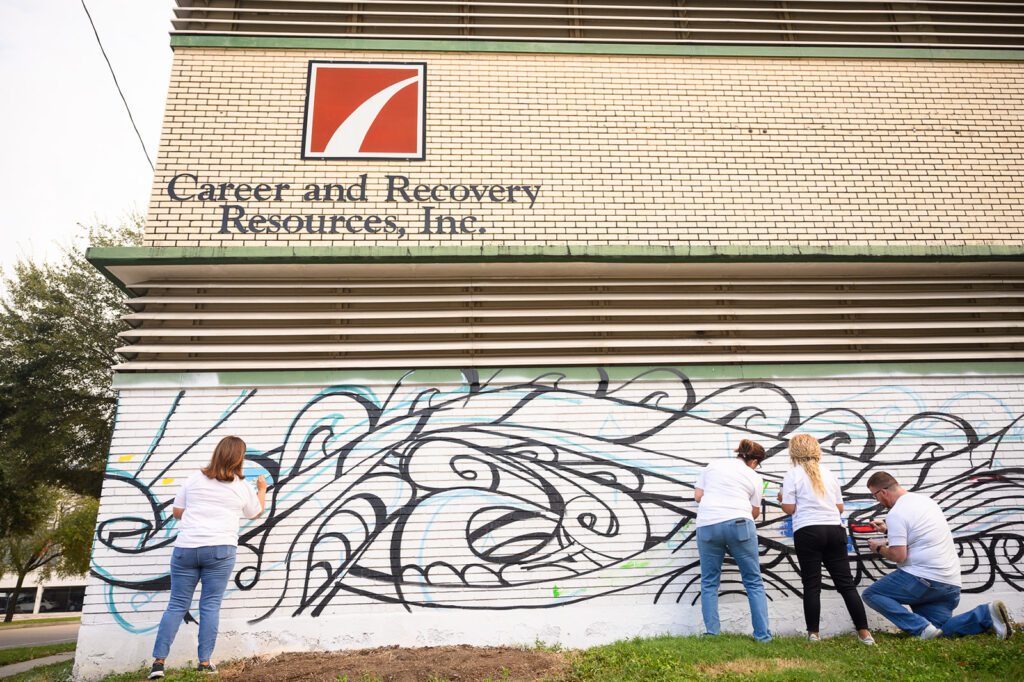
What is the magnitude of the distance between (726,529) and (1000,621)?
2.09 metres

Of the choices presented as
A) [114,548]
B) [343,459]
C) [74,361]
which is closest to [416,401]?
[343,459]

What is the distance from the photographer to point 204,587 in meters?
5.37

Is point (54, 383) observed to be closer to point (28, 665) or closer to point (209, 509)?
point (28, 665)

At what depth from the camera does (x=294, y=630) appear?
5758 mm

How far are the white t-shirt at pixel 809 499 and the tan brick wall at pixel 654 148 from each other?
2591 mm

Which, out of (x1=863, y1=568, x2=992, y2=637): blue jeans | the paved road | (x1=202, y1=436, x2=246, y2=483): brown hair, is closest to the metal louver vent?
(x1=202, y1=436, x2=246, y2=483): brown hair

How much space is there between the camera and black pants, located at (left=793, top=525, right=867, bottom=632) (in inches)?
220

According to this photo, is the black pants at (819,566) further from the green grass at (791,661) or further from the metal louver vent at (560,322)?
the metal louver vent at (560,322)

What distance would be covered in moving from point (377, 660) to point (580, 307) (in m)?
3.69

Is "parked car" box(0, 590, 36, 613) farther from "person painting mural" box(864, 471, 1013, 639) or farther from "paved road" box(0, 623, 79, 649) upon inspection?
"person painting mural" box(864, 471, 1013, 639)

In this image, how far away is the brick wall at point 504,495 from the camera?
5.86m

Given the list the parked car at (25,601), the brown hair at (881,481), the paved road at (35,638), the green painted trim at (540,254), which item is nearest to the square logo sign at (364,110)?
the green painted trim at (540,254)

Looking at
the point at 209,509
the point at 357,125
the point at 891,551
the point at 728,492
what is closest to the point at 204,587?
the point at 209,509

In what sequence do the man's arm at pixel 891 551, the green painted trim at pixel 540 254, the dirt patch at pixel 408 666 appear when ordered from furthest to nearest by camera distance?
the green painted trim at pixel 540 254
the man's arm at pixel 891 551
the dirt patch at pixel 408 666
